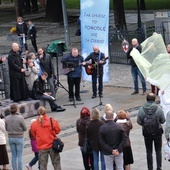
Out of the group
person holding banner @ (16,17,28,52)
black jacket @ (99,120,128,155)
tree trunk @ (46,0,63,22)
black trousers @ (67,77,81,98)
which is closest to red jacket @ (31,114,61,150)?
black jacket @ (99,120,128,155)

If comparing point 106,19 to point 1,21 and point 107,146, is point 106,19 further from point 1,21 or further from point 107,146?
point 1,21

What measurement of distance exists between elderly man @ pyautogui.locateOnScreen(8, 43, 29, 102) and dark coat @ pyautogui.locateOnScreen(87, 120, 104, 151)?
713cm

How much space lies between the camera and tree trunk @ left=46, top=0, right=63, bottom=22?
44.2 metres

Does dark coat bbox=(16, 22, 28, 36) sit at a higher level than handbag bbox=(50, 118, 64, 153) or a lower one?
higher

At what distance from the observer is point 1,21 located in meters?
49.1

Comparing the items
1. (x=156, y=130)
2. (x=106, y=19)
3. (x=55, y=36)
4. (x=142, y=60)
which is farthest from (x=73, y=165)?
(x=55, y=36)

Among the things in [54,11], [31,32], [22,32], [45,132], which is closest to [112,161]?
[45,132]

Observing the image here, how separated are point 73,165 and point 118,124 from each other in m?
2.64

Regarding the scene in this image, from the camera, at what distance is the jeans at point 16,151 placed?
15.2 meters

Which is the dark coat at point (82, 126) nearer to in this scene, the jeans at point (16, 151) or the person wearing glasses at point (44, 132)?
the person wearing glasses at point (44, 132)

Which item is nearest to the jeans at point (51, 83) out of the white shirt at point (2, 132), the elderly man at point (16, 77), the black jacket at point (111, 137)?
the elderly man at point (16, 77)

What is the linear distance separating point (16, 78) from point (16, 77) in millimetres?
31

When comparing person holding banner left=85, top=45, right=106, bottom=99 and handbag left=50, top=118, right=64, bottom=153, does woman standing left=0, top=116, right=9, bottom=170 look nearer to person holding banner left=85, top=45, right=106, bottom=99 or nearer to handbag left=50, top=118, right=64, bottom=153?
handbag left=50, top=118, right=64, bottom=153

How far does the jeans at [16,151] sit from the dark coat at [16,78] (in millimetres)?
6035
